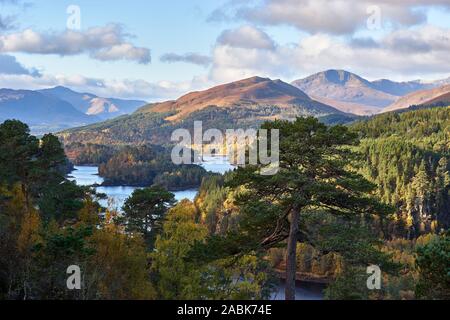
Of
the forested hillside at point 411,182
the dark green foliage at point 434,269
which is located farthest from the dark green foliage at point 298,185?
the forested hillside at point 411,182

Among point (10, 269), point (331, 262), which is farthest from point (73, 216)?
point (331, 262)

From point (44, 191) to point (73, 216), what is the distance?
3.31 m

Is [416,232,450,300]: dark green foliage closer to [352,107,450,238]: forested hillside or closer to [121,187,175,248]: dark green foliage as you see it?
[121,187,175,248]: dark green foliage

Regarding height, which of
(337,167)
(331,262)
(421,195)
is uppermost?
(337,167)

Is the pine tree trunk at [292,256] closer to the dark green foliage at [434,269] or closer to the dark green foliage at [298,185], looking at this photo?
the dark green foliage at [298,185]

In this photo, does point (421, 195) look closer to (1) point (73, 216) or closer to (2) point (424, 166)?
(2) point (424, 166)

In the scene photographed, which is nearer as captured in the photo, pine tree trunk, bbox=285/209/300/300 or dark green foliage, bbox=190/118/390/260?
dark green foliage, bbox=190/118/390/260

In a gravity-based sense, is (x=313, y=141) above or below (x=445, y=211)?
above

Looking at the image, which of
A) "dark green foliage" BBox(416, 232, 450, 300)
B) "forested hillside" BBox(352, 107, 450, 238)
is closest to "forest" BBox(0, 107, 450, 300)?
"dark green foliage" BBox(416, 232, 450, 300)

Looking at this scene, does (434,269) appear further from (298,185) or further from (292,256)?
(292,256)

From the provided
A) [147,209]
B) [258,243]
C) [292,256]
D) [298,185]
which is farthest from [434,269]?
[147,209]

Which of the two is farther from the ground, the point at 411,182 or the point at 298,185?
the point at 298,185

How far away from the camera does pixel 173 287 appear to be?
103ft

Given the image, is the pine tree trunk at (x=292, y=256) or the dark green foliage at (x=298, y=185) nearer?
the dark green foliage at (x=298, y=185)
